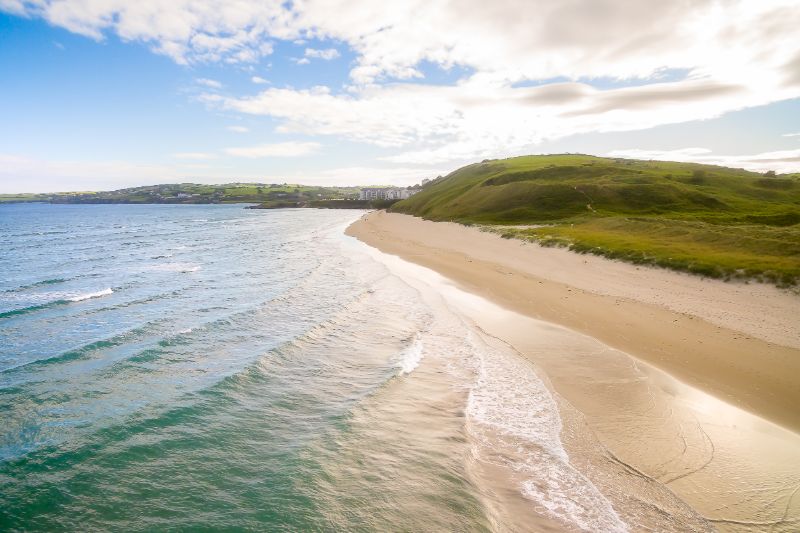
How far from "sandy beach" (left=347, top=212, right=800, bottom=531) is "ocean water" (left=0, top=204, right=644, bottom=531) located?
109 cm

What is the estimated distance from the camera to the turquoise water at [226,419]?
27.8 feet

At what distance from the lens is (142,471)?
9.73m

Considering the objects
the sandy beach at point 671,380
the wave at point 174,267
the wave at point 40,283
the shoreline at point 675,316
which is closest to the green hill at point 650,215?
the shoreline at point 675,316

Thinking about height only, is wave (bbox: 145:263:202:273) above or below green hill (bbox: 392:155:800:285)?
below

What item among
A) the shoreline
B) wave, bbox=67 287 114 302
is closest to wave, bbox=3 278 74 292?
wave, bbox=67 287 114 302

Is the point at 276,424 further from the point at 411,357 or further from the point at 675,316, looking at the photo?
the point at 675,316

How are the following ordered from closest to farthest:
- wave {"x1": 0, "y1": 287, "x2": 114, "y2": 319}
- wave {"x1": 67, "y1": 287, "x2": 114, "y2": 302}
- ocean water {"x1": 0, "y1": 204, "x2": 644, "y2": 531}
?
ocean water {"x1": 0, "y1": 204, "x2": 644, "y2": 531} < wave {"x1": 0, "y1": 287, "x2": 114, "y2": 319} < wave {"x1": 67, "y1": 287, "x2": 114, "y2": 302}

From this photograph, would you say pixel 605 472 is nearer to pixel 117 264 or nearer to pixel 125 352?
pixel 125 352

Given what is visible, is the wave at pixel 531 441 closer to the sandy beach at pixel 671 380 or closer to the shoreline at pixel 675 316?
the sandy beach at pixel 671 380

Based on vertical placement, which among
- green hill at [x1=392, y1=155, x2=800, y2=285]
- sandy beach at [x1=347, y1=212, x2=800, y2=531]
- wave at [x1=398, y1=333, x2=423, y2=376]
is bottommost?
wave at [x1=398, y1=333, x2=423, y2=376]

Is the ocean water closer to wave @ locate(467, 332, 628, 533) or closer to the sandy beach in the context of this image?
wave @ locate(467, 332, 628, 533)

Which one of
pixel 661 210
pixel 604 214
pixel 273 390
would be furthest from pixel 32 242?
pixel 661 210

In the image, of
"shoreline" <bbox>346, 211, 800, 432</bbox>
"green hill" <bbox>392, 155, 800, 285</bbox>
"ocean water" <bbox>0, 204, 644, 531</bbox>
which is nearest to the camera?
"ocean water" <bbox>0, 204, 644, 531</bbox>

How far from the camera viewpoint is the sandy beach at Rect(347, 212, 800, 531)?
8.52 meters
